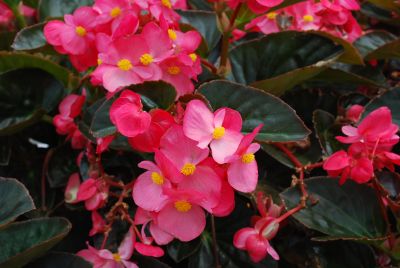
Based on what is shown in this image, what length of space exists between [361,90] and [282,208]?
14.1 inches

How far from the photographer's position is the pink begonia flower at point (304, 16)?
3.01 ft

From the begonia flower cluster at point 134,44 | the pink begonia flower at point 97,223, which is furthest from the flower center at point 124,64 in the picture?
the pink begonia flower at point 97,223

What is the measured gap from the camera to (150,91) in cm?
66

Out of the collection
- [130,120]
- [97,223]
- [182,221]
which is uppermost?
[130,120]

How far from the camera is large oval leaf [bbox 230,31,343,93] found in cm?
83

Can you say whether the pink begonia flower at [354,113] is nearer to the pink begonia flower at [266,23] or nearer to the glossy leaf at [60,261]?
the pink begonia flower at [266,23]

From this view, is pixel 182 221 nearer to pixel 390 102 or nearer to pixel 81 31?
pixel 81 31

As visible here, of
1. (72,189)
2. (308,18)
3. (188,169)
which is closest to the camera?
(188,169)

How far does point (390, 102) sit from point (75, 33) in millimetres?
448

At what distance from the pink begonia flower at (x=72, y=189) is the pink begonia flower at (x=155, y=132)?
23 centimetres

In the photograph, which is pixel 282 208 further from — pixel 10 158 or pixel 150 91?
pixel 10 158

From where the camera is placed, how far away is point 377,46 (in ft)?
3.12

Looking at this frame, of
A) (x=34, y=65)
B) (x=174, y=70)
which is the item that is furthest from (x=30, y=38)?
(x=174, y=70)

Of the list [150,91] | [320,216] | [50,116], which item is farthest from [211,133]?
[50,116]
